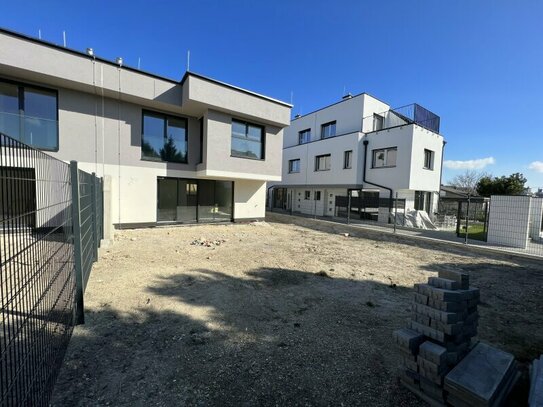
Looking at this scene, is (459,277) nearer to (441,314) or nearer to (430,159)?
(441,314)

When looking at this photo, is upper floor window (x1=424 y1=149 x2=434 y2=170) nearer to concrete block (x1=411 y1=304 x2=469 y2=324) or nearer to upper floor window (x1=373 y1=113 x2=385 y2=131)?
upper floor window (x1=373 y1=113 x2=385 y2=131)

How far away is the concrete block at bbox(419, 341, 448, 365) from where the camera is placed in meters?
2.59

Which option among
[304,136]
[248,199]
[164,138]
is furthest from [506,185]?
[164,138]

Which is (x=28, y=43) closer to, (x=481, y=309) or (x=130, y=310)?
(x=130, y=310)

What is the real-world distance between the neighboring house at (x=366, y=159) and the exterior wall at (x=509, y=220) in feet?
18.7

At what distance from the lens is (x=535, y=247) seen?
33.9ft

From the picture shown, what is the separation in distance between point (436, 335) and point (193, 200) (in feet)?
41.7

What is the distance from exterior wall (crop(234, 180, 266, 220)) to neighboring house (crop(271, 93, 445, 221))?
281 inches

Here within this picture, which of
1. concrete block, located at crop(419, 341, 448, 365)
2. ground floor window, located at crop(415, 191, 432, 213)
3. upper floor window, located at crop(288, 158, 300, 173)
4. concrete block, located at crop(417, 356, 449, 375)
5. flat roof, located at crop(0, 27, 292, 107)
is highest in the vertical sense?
flat roof, located at crop(0, 27, 292, 107)

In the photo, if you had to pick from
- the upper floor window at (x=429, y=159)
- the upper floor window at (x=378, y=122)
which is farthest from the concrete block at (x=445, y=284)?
the upper floor window at (x=378, y=122)

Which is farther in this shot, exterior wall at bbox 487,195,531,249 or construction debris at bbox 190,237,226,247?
exterior wall at bbox 487,195,531,249

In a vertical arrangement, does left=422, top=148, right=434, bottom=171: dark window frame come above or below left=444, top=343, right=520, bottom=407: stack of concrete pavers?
above

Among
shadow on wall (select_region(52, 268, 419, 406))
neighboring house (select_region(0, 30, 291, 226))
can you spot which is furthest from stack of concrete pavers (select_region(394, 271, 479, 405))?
neighboring house (select_region(0, 30, 291, 226))

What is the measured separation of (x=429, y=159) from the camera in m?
17.9
